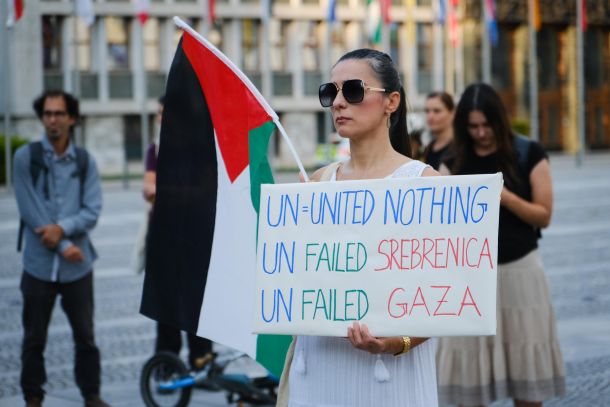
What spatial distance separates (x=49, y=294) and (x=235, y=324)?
10.4ft

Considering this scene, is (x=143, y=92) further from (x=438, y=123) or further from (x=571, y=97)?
(x=438, y=123)

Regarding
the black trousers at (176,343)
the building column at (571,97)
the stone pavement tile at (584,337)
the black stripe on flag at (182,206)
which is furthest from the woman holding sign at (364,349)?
the building column at (571,97)

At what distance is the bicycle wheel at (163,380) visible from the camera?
25.1 ft

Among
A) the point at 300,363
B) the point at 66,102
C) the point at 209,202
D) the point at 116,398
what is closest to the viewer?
the point at 300,363

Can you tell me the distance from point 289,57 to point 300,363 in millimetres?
50169

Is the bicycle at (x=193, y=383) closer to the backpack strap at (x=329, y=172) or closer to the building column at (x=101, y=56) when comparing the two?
the backpack strap at (x=329, y=172)

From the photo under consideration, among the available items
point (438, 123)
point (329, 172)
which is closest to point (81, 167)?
point (438, 123)

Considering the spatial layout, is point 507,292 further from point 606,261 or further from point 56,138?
point 606,261

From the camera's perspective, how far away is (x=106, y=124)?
48.5m

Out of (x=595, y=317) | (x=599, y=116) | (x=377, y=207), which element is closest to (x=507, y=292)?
(x=377, y=207)

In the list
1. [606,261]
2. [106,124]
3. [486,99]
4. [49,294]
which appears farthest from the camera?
[106,124]

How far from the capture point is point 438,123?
8.26 metres

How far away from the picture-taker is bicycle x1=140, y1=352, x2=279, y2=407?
7406mm

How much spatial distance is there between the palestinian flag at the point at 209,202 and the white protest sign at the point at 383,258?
583mm
